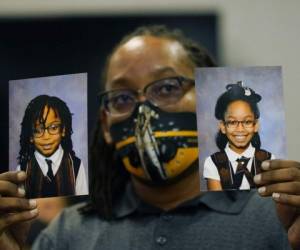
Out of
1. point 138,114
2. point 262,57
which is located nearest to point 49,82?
point 138,114

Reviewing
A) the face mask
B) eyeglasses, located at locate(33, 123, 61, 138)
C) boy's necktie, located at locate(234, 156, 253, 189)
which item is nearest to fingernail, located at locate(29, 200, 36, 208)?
eyeglasses, located at locate(33, 123, 61, 138)

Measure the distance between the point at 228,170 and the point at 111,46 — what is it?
0.49m

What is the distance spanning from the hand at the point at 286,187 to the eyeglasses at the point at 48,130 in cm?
50

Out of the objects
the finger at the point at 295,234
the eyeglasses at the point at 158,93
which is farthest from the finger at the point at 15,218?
the finger at the point at 295,234

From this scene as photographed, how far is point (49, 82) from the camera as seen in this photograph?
1077 mm

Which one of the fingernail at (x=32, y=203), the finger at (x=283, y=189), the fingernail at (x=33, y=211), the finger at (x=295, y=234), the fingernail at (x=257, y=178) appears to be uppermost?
the fingernail at (x=257, y=178)

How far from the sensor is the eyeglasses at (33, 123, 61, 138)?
1.05 metres

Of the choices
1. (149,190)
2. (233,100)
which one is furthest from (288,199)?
(149,190)

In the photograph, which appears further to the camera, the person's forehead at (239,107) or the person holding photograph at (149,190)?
the person holding photograph at (149,190)

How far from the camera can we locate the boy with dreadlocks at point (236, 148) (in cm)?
100

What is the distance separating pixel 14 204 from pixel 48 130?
0.20m

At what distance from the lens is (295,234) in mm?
1001

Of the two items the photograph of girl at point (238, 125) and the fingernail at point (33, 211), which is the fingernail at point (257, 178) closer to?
the photograph of girl at point (238, 125)

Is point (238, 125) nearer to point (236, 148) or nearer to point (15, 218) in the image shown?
point (236, 148)
